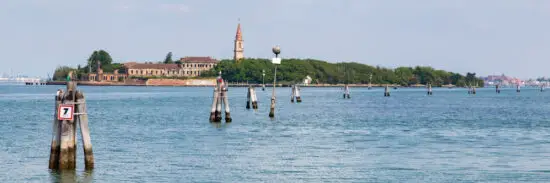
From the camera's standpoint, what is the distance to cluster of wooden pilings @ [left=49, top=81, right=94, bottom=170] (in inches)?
1109

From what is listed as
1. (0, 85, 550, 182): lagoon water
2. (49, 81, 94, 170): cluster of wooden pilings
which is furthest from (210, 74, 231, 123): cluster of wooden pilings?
(49, 81, 94, 170): cluster of wooden pilings

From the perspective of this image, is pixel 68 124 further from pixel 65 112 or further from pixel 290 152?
pixel 290 152

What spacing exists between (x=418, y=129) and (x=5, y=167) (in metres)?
28.4

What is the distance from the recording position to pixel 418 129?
54.8 metres

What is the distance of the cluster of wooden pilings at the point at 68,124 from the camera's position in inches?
1109

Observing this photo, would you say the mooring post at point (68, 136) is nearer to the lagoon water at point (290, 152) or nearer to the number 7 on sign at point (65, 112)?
the number 7 on sign at point (65, 112)

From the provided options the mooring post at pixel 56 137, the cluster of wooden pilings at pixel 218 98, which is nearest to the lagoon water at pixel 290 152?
the mooring post at pixel 56 137

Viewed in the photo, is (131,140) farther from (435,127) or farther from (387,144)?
(435,127)

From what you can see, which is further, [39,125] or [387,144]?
[39,125]

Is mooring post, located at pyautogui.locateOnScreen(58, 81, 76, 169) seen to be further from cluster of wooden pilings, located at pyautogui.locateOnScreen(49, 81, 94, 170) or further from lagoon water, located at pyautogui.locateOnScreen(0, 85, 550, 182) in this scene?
lagoon water, located at pyautogui.locateOnScreen(0, 85, 550, 182)

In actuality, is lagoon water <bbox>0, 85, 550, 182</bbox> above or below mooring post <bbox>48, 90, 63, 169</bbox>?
below

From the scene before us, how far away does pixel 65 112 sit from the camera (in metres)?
28.1

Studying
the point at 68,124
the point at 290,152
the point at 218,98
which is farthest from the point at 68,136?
the point at 218,98

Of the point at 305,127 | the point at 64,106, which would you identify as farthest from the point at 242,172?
the point at 305,127
